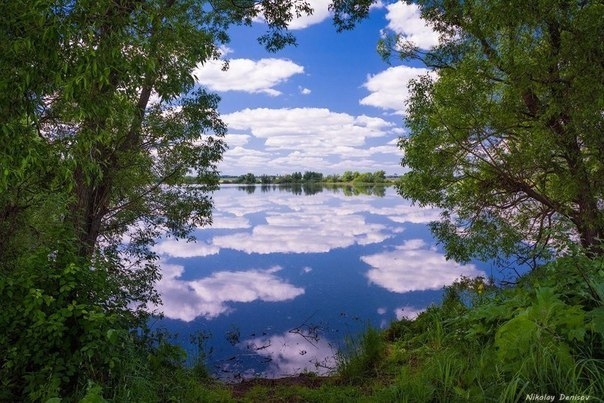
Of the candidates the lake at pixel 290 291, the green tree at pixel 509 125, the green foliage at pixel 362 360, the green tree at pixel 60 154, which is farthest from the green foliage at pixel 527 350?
the lake at pixel 290 291

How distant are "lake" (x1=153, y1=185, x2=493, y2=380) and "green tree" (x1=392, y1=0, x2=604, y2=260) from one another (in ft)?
12.6

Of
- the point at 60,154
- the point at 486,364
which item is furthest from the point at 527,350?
the point at 60,154

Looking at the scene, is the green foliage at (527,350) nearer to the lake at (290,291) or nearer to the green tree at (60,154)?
the green tree at (60,154)

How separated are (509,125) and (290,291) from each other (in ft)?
32.2

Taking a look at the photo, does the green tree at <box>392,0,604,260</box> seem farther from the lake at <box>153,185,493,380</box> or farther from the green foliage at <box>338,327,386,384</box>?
the lake at <box>153,185,493,380</box>

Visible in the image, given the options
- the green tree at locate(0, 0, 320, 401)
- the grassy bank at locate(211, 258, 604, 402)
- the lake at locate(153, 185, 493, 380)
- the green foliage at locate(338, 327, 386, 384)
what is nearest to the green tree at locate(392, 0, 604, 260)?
the grassy bank at locate(211, 258, 604, 402)

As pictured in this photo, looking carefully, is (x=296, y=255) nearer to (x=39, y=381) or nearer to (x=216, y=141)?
(x=216, y=141)

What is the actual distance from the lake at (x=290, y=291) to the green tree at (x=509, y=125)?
12.6 feet

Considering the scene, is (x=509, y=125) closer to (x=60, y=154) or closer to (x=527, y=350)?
(x=527, y=350)

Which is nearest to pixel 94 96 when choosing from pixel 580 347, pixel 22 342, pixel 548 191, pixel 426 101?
pixel 22 342

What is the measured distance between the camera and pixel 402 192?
1280 cm

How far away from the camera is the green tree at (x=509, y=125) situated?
7.15m

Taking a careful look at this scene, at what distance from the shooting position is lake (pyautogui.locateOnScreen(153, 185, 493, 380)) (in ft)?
33.2

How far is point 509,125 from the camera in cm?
1065
